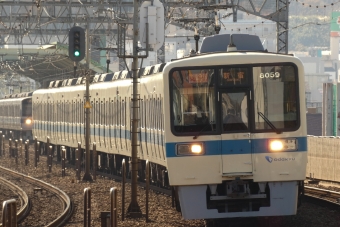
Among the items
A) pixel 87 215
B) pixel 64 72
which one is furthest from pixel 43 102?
pixel 87 215

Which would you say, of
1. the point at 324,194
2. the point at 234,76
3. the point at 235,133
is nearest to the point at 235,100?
the point at 234,76

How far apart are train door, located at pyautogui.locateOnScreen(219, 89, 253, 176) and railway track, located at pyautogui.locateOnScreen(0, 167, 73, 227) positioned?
3756mm

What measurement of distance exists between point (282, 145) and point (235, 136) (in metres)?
0.66

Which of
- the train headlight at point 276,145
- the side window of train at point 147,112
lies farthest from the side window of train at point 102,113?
the train headlight at point 276,145

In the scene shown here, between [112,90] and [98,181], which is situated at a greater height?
[112,90]

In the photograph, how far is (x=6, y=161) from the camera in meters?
37.2

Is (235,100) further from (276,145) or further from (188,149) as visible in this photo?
(188,149)

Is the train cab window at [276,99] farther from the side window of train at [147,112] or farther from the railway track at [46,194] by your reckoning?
the side window of train at [147,112]

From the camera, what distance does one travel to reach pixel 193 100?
1362 centimetres

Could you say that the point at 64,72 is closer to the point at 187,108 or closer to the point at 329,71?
the point at 187,108

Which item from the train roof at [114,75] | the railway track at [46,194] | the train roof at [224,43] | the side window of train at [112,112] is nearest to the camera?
the train roof at [224,43]

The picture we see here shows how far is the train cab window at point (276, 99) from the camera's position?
44.2ft

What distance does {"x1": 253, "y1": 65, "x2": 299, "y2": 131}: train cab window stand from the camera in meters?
13.5

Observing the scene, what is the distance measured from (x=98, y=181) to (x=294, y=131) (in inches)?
513
